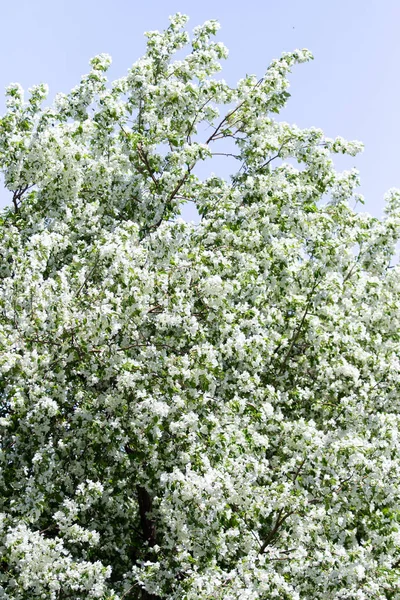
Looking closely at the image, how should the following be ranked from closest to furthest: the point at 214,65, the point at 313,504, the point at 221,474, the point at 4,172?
the point at 221,474
the point at 313,504
the point at 4,172
the point at 214,65

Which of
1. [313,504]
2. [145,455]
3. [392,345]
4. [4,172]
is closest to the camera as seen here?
[145,455]

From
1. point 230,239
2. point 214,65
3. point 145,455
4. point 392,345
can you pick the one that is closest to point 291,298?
point 230,239

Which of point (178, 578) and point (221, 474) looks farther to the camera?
point (178, 578)

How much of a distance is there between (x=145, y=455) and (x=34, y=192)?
5.94 metres

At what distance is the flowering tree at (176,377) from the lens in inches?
373

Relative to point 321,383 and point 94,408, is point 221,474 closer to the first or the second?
point 94,408

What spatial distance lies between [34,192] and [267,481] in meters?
6.81

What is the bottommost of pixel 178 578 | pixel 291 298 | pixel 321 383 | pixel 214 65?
pixel 178 578

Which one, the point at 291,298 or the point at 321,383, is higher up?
the point at 291,298

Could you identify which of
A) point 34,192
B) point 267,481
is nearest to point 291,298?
point 267,481

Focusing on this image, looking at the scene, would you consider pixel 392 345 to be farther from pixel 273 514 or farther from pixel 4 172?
pixel 4 172

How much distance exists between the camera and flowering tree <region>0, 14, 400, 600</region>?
31.1ft

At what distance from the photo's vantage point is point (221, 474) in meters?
9.27

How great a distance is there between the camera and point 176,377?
10047 millimetres
